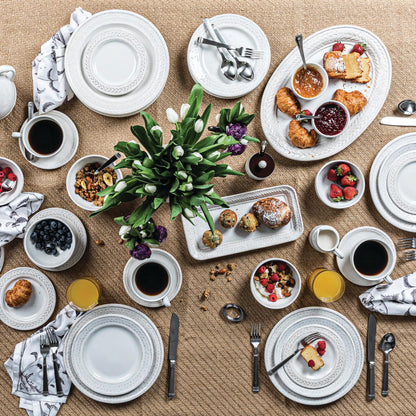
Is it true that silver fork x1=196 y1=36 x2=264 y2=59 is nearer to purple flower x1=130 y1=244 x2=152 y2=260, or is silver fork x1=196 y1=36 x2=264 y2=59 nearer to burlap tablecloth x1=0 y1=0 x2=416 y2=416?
burlap tablecloth x1=0 y1=0 x2=416 y2=416

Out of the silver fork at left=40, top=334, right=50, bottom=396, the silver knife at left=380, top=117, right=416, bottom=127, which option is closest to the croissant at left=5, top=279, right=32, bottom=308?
the silver fork at left=40, top=334, right=50, bottom=396

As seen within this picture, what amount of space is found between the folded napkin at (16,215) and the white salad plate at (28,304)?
112 mm

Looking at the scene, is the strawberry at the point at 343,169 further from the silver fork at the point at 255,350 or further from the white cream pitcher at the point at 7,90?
the white cream pitcher at the point at 7,90

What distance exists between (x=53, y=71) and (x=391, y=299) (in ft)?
4.16

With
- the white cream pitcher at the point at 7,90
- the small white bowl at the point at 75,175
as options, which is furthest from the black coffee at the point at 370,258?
the white cream pitcher at the point at 7,90

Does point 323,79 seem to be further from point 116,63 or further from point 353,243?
point 116,63

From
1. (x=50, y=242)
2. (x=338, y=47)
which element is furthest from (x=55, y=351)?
(x=338, y=47)

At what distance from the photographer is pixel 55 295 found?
4.50 ft

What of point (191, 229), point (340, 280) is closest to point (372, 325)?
point (340, 280)

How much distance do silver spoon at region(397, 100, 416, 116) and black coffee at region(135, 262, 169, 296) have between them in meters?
0.91

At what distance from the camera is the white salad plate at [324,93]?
1367 mm

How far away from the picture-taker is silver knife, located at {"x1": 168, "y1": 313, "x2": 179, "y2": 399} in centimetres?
136

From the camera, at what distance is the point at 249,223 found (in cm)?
135

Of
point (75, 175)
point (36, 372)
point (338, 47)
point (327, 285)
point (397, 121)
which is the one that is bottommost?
point (36, 372)
